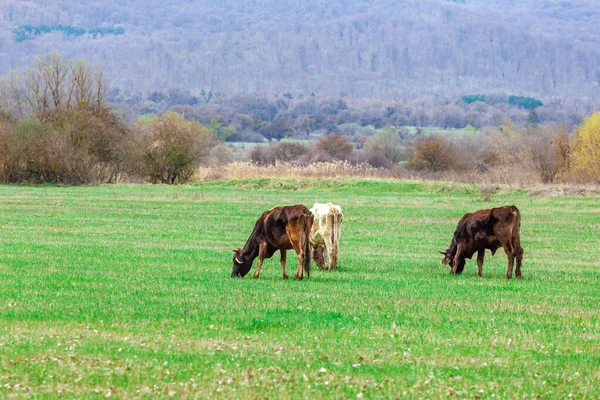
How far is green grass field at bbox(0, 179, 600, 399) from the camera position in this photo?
9109 mm

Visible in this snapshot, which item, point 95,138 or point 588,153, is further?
point 95,138

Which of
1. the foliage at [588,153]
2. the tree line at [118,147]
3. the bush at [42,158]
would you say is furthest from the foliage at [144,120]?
the foliage at [588,153]

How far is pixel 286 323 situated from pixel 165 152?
227 feet

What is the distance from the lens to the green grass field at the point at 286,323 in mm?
9109

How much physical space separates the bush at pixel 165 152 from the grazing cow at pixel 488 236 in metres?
61.3

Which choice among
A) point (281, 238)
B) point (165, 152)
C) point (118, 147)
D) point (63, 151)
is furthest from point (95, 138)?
point (281, 238)

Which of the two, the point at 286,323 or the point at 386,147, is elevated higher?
the point at 386,147

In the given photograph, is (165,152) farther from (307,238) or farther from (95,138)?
(307,238)

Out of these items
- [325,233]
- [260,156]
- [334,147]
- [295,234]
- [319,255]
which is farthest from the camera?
[334,147]

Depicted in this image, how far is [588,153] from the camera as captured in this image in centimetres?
7625

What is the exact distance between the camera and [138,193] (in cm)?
5922

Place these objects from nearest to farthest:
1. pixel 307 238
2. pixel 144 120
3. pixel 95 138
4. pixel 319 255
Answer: pixel 307 238
pixel 319 255
pixel 95 138
pixel 144 120

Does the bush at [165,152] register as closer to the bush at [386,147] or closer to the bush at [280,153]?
the bush at [280,153]

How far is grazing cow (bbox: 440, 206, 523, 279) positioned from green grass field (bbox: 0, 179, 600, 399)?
65 cm
